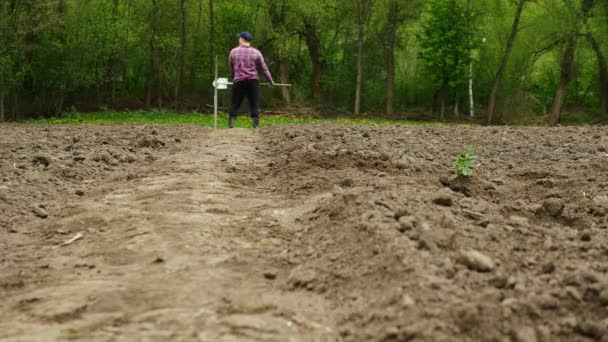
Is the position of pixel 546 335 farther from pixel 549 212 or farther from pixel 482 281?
pixel 549 212

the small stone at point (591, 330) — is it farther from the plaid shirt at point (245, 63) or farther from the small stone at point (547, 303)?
the plaid shirt at point (245, 63)

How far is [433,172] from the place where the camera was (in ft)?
25.7

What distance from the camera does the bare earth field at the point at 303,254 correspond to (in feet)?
10.4

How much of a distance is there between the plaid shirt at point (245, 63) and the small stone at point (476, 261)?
40.9ft

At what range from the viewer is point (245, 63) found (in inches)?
617

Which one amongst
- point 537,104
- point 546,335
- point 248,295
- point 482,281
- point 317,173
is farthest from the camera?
point 537,104

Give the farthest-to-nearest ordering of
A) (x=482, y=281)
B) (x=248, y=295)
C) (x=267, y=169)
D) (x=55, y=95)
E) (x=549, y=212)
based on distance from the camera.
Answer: (x=55, y=95), (x=267, y=169), (x=549, y=212), (x=248, y=295), (x=482, y=281)

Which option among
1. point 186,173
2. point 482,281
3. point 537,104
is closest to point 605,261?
point 482,281

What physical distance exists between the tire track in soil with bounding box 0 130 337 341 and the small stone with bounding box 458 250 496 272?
867mm

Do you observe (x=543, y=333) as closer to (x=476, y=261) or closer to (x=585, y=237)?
(x=476, y=261)

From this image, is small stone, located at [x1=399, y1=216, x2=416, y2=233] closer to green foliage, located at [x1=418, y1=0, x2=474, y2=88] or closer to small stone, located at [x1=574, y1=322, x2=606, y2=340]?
→ small stone, located at [x1=574, y1=322, x2=606, y2=340]

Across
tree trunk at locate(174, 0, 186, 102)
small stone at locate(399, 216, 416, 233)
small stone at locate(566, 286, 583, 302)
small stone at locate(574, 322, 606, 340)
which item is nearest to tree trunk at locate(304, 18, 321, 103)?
tree trunk at locate(174, 0, 186, 102)

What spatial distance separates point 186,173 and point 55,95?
3025 cm

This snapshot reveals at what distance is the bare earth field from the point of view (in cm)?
318
